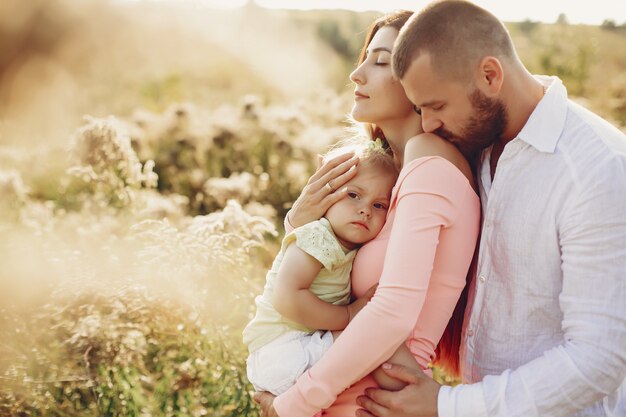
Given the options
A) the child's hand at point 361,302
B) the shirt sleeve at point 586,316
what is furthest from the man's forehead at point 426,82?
the child's hand at point 361,302

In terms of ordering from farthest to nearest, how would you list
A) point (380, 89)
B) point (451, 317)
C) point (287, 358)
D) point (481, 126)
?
point (451, 317) < point (380, 89) < point (287, 358) < point (481, 126)

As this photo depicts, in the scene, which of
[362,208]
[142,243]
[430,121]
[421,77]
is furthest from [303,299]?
[142,243]

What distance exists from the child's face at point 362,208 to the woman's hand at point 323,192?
0.03 m

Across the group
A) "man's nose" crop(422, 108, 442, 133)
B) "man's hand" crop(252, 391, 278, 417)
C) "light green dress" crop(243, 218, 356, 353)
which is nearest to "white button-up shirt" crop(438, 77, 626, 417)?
"man's nose" crop(422, 108, 442, 133)

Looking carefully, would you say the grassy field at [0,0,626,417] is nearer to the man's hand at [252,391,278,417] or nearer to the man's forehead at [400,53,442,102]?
the man's hand at [252,391,278,417]

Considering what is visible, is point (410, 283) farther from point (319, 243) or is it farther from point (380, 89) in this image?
point (380, 89)

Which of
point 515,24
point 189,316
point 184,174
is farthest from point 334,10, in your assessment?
point 189,316

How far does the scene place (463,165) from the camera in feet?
8.07

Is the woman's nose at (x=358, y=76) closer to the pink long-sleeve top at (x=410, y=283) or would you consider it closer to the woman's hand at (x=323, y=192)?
the woman's hand at (x=323, y=192)

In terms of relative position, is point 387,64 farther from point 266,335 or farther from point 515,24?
point 515,24

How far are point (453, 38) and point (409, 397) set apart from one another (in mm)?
1181

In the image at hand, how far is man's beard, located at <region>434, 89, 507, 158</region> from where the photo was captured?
2307 mm

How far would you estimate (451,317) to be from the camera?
2.79 meters

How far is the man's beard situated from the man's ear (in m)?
0.02
